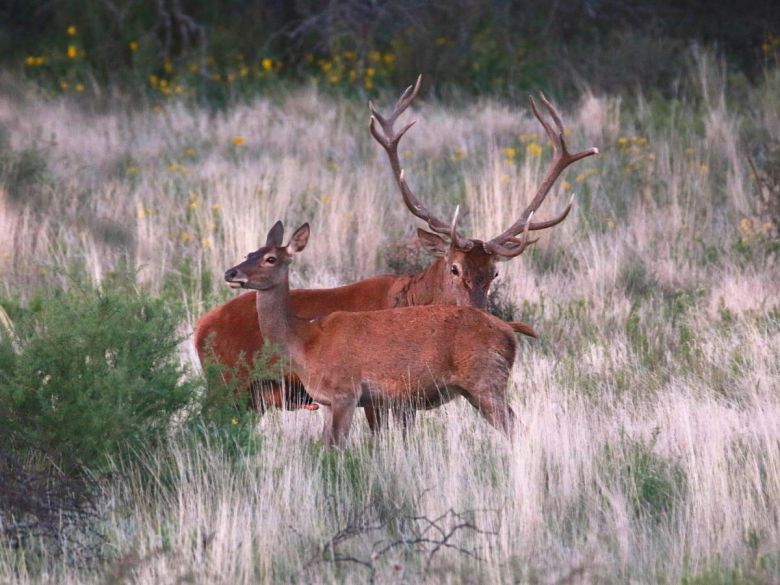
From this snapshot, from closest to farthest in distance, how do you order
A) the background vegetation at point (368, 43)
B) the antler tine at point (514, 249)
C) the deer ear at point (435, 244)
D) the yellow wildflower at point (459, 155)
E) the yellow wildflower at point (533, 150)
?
the antler tine at point (514, 249) → the deer ear at point (435, 244) → the yellow wildflower at point (533, 150) → the yellow wildflower at point (459, 155) → the background vegetation at point (368, 43)

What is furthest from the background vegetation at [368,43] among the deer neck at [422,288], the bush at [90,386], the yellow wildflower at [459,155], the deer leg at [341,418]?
the bush at [90,386]

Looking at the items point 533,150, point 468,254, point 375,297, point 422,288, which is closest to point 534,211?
point 468,254

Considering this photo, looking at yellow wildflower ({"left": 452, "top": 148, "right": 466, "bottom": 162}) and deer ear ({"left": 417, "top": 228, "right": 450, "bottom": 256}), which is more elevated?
yellow wildflower ({"left": 452, "top": 148, "right": 466, "bottom": 162})

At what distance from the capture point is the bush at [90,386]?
20.2ft

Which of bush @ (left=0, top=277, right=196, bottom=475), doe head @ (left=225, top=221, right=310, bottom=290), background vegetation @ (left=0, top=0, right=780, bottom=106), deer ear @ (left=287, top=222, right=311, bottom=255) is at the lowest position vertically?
bush @ (left=0, top=277, right=196, bottom=475)

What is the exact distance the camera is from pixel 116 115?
57.6ft

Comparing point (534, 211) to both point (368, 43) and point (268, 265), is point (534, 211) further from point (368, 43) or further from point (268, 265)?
point (368, 43)

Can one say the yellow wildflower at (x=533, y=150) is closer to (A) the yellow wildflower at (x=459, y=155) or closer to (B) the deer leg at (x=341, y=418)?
(A) the yellow wildflower at (x=459, y=155)

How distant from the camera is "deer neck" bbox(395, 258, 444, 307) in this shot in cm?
801

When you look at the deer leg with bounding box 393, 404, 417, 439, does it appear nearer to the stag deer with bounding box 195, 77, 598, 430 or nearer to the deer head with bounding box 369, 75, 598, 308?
the stag deer with bounding box 195, 77, 598, 430

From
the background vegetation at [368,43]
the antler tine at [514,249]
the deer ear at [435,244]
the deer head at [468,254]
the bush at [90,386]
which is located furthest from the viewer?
the background vegetation at [368,43]

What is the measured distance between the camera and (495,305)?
9.57 meters

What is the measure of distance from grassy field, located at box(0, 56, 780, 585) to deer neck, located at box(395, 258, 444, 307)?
2.35 feet

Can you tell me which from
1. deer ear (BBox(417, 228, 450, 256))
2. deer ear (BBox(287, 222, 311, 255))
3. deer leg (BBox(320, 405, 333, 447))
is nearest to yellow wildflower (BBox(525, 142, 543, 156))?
deer ear (BBox(417, 228, 450, 256))
